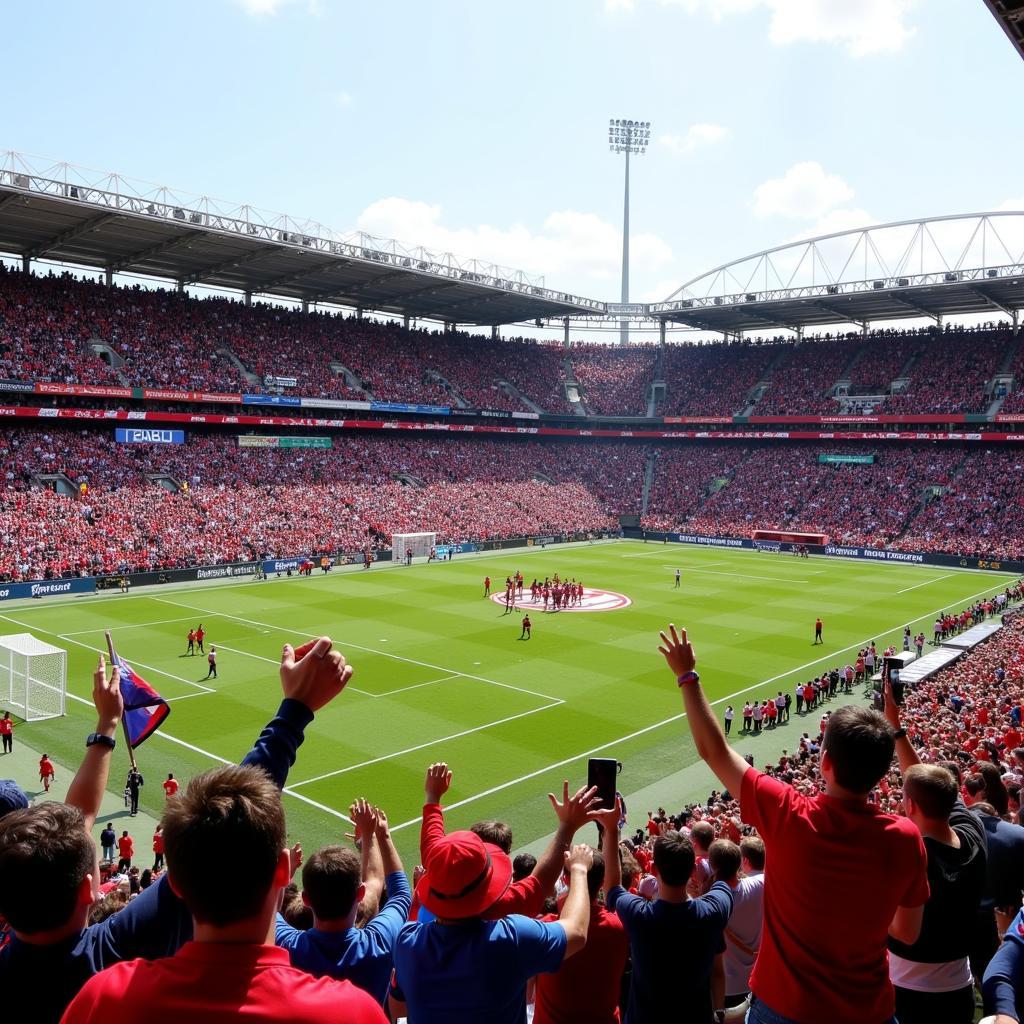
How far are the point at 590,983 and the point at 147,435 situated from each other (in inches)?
2160

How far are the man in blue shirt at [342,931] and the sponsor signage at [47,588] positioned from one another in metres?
41.3

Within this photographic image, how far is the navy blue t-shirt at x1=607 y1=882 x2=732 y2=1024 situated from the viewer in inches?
176

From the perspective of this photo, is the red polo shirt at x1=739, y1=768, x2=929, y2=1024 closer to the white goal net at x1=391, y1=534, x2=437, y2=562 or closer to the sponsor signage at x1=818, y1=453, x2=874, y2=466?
the white goal net at x1=391, y1=534, x2=437, y2=562

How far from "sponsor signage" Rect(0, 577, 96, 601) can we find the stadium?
155mm

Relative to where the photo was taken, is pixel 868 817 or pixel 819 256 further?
pixel 819 256

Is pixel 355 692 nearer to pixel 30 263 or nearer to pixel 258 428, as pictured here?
pixel 258 428

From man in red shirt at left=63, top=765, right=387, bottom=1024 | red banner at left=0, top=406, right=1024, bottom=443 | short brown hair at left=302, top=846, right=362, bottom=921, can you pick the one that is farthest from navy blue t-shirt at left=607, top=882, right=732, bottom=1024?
red banner at left=0, top=406, right=1024, bottom=443

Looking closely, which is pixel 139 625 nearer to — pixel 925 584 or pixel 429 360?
pixel 925 584

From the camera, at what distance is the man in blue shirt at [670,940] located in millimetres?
4465

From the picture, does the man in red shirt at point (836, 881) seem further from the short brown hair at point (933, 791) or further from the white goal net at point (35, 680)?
the white goal net at point (35, 680)

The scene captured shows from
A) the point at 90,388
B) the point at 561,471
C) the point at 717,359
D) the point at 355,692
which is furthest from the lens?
the point at 717,359

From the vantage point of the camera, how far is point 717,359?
85.8m

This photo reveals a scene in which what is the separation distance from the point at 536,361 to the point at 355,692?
64.8 metres

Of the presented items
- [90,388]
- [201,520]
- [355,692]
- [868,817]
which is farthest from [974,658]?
[90,388]
